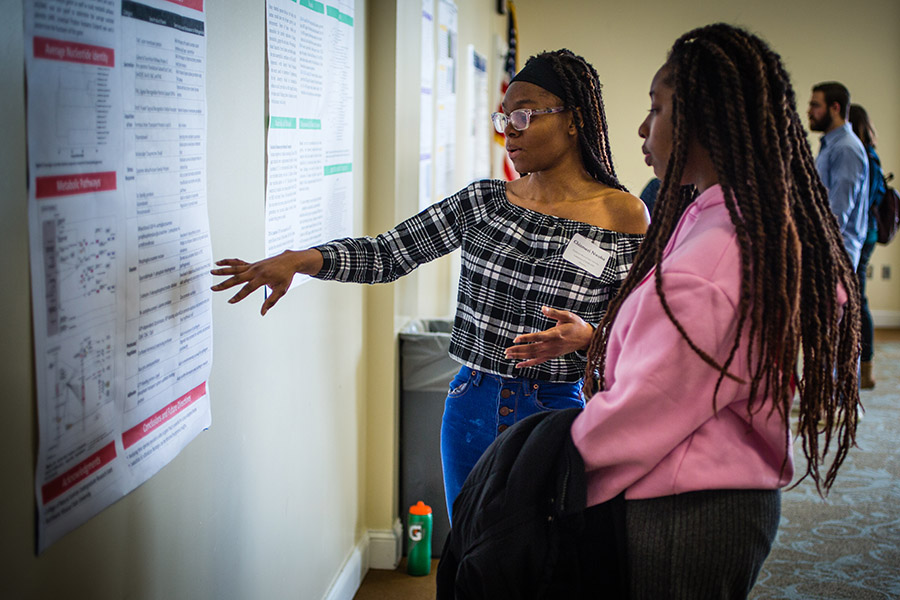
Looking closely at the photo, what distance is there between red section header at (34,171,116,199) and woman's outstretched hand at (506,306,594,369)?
77 cm

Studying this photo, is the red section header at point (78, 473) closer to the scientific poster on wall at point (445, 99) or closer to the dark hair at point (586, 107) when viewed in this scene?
the dark hair at point (586, 107)

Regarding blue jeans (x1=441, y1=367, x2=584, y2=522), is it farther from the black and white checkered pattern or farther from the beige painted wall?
the beige painted wall

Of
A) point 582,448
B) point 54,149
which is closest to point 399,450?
point 582,448

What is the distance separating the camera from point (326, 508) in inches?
103

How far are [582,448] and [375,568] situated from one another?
208 centimetres

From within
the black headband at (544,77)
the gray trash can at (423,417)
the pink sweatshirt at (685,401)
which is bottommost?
the gray trash can at (423,417)

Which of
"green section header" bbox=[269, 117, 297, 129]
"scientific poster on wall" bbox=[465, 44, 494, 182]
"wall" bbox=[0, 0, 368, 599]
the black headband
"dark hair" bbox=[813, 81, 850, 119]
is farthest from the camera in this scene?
"scientific poster on wall" bbox=[465, 44, 494, 182]

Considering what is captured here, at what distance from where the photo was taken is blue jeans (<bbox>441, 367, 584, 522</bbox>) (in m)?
1.96

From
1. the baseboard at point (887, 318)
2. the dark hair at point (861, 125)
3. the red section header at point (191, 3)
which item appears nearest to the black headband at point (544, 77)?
the red section header at point (191, 3)

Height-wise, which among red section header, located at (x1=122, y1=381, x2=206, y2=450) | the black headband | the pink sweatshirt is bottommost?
red section header, located at (x1=122, y1=381, x2=206, y2=450)

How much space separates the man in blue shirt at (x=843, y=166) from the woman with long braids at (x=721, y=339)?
12.6ft

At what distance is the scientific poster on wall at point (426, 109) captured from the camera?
3.40 m

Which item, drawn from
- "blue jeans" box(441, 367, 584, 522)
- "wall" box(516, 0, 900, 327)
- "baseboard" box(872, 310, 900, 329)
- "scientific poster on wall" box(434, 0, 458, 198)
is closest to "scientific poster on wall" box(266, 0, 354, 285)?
"blue jeans" box(441, 367, 584, 522)

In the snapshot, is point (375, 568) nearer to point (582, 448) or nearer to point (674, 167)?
point (582, 448)
